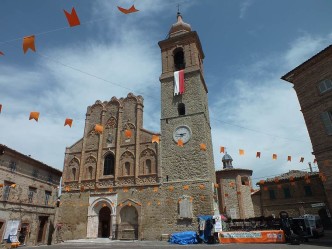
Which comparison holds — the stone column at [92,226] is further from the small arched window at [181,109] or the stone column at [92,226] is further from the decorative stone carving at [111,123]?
the small arched window at [181,109]

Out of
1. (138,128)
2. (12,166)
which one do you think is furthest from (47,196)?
(138,128)

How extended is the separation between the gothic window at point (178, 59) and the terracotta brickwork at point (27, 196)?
15.9 metres

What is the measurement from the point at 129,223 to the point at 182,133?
8332 millimetres

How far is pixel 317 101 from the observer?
46.7 feet

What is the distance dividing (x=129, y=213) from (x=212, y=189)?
6.84 meters

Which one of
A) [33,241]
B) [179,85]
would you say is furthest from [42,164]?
[179,85]

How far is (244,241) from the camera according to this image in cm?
1436

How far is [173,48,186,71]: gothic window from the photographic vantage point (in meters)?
23.9

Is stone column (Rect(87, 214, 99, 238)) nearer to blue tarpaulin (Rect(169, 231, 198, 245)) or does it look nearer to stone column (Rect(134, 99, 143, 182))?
stone column (Rect(134, 99, 143, 182))

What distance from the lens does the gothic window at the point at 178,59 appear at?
23.9 metres

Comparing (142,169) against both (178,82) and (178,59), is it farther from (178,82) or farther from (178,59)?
(178,59)

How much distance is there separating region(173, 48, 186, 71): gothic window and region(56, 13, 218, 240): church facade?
217 millimetres

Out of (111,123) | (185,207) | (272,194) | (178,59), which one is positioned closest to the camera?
(185,207)

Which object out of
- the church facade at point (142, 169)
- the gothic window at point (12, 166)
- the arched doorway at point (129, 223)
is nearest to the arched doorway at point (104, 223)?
the church facade at point (142, 169)
